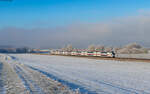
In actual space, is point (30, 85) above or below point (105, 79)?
above

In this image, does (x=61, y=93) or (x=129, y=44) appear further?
(x=129, y=44)

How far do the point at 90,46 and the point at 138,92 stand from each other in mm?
134625

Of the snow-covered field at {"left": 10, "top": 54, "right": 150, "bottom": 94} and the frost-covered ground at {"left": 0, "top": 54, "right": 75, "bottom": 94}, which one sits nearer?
the frost-covered ground at {"left": 0, "top": 54, "right": 75, "bottom": 94}

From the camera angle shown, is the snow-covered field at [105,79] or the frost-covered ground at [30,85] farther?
the snow-covered field at [105,79]

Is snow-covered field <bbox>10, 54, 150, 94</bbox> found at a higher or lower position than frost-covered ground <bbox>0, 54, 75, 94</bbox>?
lower

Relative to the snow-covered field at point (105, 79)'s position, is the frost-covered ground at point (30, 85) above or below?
above

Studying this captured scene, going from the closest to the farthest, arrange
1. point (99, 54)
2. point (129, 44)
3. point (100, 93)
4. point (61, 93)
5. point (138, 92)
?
point (61, 93)
point (100, 93)
point (138, 92)
point (99, 54)
point (129, 44)

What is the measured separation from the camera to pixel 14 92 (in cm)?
771

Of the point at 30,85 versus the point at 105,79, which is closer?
the point at 30,85

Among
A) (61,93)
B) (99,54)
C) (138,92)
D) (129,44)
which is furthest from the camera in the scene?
(129,44)

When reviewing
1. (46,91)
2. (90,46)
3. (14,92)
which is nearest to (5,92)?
(14,92)

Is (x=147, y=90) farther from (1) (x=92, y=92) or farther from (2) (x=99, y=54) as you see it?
(2) (x=99, y=54)

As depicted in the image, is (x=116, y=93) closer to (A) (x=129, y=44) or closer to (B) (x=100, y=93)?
(B) (x=100, y=93)

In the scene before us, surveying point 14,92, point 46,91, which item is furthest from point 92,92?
point 14,92
